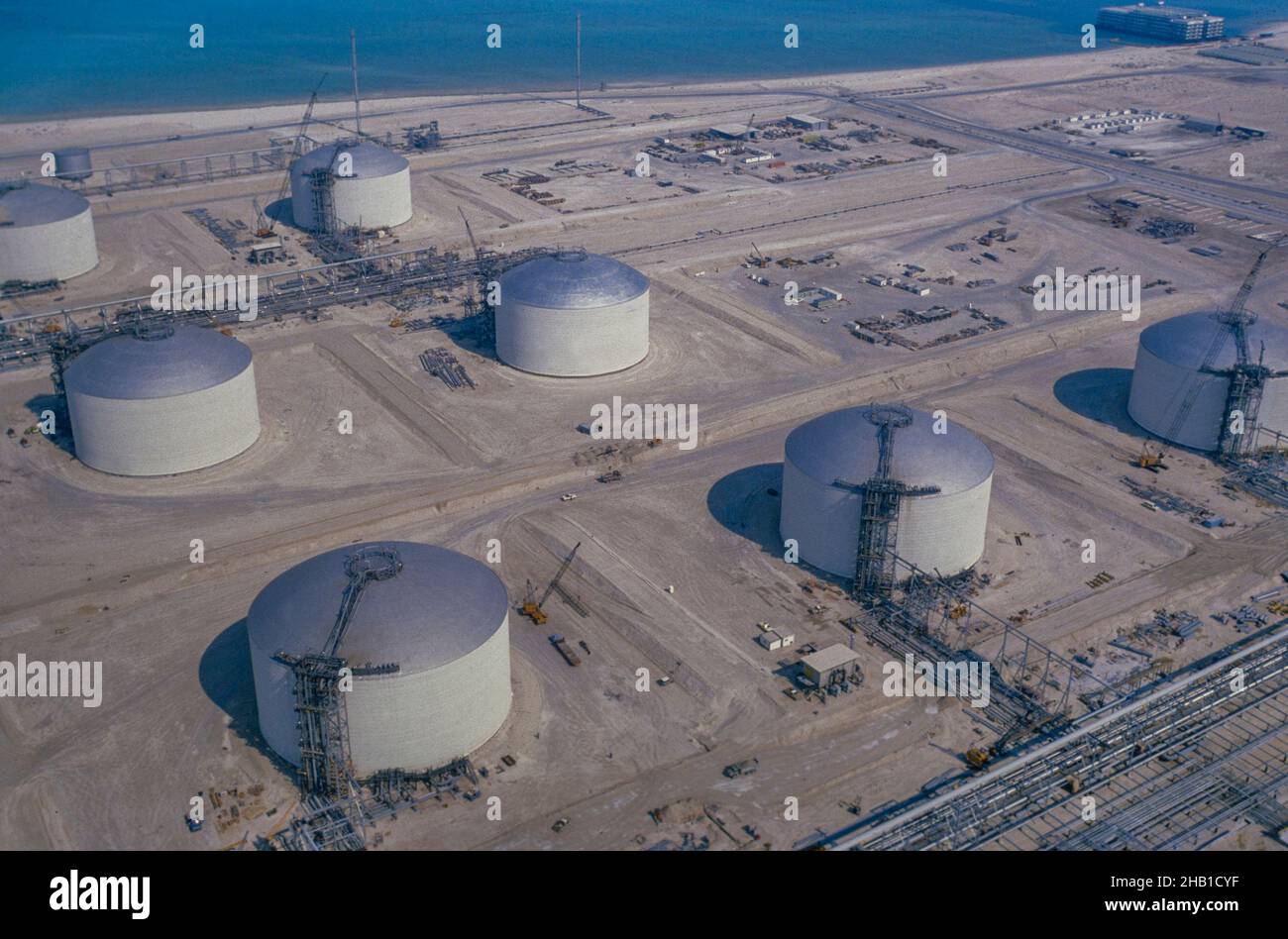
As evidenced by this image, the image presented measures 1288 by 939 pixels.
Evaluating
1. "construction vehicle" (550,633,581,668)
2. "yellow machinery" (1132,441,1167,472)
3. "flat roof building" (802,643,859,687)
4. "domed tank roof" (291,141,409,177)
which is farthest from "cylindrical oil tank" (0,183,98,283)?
"yellow machinery" (1132,441,1167,472)

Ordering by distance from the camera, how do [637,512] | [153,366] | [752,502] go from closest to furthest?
1. [637,512]
2. [752,502]
3. [153,366]

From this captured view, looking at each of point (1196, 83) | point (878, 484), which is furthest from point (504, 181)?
point (1196, 83)

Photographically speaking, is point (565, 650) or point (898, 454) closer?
point (565, 650)

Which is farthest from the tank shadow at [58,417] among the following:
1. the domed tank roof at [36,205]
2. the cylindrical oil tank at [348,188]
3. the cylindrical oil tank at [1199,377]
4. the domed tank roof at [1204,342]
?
the domed tank roof at [1204,342]

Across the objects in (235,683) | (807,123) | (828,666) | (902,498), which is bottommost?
(235,683)

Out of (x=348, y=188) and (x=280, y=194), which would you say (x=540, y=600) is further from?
(x=280, y=194)

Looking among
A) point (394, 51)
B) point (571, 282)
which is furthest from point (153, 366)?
point (394, 51)

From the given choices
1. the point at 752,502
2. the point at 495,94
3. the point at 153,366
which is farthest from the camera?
the point at 495,94

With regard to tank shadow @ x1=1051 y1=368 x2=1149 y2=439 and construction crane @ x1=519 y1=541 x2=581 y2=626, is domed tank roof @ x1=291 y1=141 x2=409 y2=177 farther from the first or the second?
tank shadow @ x1=1051 y1=368 x2=1149 y2=439
